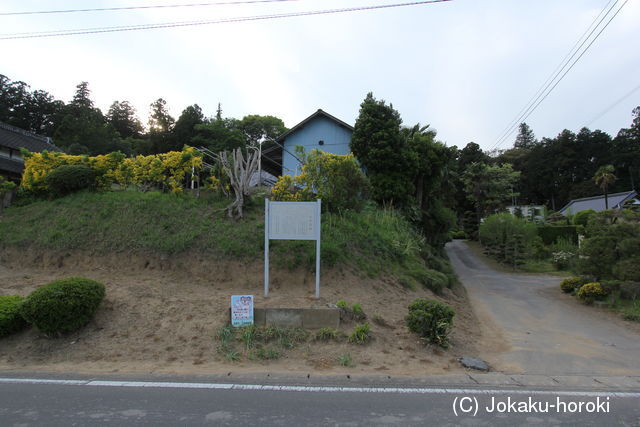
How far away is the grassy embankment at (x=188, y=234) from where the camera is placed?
9.40m

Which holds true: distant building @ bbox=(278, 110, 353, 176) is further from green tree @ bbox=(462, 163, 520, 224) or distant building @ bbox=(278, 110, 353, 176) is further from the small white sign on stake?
green tree @ bbox=(462, 163, 520, 224)

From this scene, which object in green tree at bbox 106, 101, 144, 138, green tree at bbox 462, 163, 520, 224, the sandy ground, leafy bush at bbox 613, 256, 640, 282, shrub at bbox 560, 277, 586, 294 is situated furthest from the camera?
green tree at bbox 106, 101, 144, 138

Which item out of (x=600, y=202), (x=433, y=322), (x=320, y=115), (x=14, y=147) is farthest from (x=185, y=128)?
(x=600, y=202)

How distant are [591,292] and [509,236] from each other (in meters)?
13.4

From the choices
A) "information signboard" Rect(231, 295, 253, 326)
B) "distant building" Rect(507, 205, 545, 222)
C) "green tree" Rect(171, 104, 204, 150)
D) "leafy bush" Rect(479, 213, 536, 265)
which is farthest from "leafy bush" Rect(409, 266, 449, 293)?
"distant building" Rect(507, 205, 545, 222)

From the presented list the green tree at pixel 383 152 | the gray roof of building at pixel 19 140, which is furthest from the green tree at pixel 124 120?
the green tree at pixel 383 152

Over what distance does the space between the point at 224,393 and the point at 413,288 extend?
6125 mm

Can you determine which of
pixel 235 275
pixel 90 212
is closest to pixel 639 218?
pixel 235 275

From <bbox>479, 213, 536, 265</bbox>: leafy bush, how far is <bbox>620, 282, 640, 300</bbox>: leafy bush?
13412 mm

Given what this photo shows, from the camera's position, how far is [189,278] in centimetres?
886

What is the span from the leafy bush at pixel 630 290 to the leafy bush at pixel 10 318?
1534 centimetres

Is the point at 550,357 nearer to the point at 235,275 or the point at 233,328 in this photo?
the point at 233,328

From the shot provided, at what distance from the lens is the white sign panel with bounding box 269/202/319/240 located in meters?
7.68

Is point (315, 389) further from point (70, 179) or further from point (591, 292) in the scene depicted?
point (70, 179)
